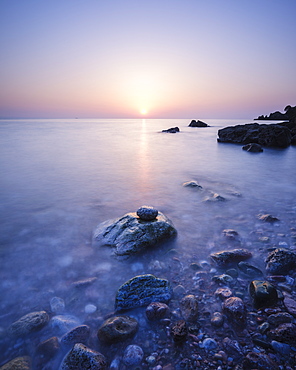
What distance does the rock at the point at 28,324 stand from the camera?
88.2 inches

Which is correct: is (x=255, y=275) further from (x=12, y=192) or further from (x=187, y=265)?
(x=12, y=192)

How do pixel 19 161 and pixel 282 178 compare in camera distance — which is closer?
pixel 282 178

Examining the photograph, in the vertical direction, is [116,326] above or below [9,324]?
above

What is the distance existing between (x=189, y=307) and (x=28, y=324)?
1.98m

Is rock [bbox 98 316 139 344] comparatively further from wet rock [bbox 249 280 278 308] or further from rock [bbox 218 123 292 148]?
rock [bbox 218 123 292 148]

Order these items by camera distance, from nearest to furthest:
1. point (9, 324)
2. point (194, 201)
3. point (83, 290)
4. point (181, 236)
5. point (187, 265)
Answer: point (9, 324)
point (83, 290)
point (187, 265)
point (181, 236)
point (194, 201)

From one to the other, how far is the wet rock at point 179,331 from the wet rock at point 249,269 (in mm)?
1452

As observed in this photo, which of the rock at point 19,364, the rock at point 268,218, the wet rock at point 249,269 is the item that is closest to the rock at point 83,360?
the rock at point 19,364

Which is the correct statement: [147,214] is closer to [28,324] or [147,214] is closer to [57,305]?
[57,305]

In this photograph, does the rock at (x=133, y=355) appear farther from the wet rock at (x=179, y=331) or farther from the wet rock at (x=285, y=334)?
the wet rock at (x=285, y=334)

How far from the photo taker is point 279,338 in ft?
6.45

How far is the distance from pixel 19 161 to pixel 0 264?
446 inches

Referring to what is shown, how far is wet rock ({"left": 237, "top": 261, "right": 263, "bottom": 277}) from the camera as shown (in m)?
3.03

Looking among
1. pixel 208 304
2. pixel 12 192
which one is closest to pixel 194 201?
pixel 208 304
